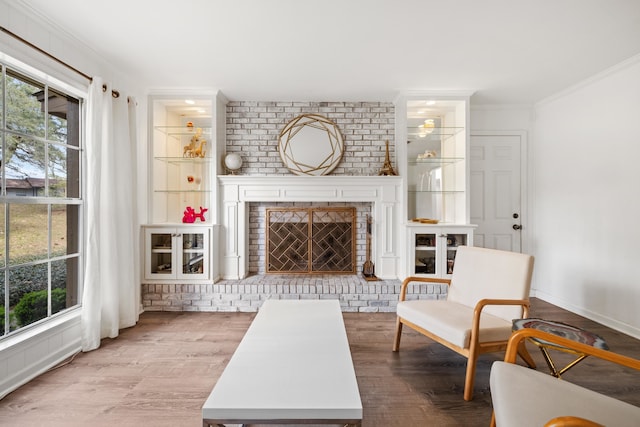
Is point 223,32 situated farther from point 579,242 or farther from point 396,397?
point 579,242

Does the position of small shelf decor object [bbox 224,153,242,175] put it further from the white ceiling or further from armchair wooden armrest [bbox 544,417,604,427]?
armchair wooden armrest [bbox 544,417,604,427]

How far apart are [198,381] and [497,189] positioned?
12.9 feet

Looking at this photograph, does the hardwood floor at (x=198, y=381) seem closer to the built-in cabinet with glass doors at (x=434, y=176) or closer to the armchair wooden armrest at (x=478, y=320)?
the armchair wooden armrest at (x=478, y=320)

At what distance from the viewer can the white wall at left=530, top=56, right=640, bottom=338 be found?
2781 mm

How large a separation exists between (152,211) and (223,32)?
216 cm

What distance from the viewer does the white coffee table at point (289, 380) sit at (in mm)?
1131

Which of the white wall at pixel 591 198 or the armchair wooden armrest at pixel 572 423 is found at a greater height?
the white wall at pixel 591 198

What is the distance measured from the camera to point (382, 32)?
7.52ft

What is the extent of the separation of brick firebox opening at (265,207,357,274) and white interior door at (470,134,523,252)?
167 cm

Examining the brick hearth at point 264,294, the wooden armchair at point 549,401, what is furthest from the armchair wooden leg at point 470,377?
the brick hearth at point 264,294

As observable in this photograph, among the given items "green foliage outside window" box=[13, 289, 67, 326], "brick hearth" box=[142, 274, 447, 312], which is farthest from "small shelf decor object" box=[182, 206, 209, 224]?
"green foliage outside window" box=[13, 289, 67, 326]

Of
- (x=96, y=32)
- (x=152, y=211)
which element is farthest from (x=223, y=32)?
(x=152, y=211)

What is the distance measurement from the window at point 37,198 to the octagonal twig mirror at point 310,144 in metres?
2.08

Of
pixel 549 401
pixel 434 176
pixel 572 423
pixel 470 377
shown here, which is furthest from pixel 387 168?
pixel 572 423
